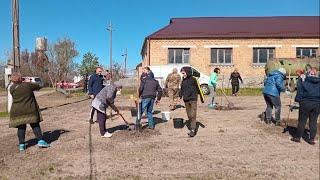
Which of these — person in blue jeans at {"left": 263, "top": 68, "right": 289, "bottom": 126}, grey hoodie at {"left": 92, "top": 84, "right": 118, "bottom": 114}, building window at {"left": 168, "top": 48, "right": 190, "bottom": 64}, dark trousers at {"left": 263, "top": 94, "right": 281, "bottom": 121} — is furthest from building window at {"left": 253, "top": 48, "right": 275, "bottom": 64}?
grey hoodie at {"left": 92, "top": 84, "right": 118, "bottom": 114}

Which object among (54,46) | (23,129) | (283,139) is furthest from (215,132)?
(54,46)

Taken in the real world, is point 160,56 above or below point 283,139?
above

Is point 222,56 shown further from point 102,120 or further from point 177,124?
point 102,120

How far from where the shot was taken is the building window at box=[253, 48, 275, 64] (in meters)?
35.5

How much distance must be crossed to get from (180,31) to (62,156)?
92.4ft

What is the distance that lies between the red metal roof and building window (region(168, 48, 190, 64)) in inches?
43.8

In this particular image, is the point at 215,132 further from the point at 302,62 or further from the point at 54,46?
the point at 54,46

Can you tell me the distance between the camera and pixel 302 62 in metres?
27.9

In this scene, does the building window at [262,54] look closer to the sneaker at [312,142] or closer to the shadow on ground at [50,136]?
the shadow on ground at [50,136]

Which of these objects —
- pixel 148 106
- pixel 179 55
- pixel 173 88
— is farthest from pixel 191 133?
pixel 179 55

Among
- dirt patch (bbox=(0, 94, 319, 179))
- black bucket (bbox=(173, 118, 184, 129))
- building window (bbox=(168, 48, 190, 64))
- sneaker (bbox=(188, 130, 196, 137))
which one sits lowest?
dirt patch (bbox=(0, 94, 319, 179))

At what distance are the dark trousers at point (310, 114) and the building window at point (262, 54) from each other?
2625 centimetres

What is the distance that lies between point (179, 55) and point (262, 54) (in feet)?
21.2

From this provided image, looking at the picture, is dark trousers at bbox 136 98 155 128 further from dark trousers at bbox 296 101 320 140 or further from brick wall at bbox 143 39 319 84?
brick wall at bbox 143 39 319 84
